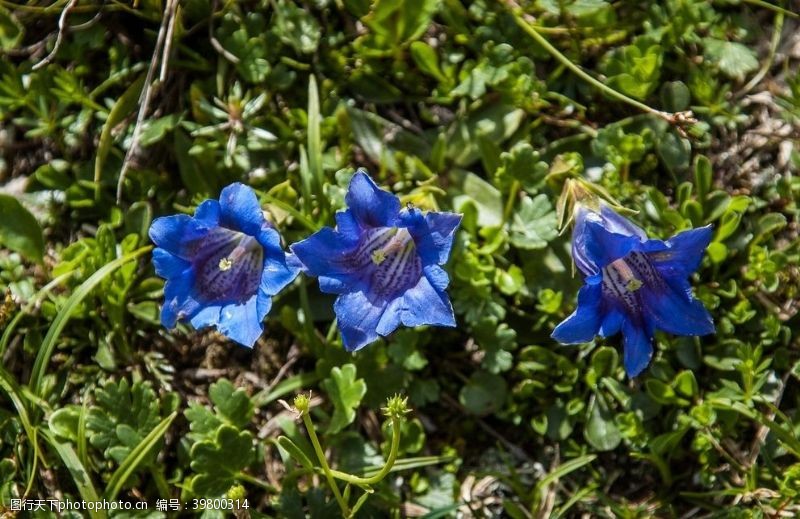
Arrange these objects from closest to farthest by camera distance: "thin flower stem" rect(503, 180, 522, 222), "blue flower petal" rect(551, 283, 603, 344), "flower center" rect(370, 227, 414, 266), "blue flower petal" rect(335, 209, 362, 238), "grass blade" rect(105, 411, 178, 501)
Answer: "blue flower petal" rect(551, 283, 603, 344), "blue flower petal" rect(335, 209, 362, 238), "flower center" rect(370, 227, 414, 266), "grass blade" rect(105, 411, 178, 501), "thin flower stem" rect(503, 180, 522, 222)

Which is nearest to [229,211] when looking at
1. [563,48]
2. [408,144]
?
[408,144]

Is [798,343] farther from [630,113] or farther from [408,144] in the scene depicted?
[408,144]

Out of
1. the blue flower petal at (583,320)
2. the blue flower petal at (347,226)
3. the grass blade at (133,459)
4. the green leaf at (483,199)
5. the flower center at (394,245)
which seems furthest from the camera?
the green leaf at (483,199)

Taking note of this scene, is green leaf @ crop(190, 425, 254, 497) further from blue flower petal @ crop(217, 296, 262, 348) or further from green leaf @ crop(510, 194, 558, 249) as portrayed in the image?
green leaf @ crop(510, 194, 558, 249)

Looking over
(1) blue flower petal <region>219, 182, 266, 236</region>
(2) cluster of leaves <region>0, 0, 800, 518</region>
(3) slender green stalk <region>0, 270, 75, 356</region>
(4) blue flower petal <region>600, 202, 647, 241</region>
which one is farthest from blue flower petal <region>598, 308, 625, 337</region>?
(3) slender green stalk <region>0, 270, 75, 356</region>

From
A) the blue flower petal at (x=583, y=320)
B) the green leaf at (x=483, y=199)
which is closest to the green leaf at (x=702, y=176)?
the green leaf at (x=483, y=199)

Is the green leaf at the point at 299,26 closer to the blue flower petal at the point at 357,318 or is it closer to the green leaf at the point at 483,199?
the green leaf at the point at 483,199
